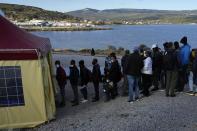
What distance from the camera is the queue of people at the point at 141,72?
49.3ft

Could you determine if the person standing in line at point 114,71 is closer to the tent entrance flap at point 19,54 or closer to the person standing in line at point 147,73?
the person standing in line at point 147,73

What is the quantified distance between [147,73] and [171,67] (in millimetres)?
891

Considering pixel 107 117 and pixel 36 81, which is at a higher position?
pixel 36 81

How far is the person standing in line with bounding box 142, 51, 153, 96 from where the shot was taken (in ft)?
51.1

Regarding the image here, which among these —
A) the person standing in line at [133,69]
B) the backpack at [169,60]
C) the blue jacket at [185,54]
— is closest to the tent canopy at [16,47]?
the person standing in line at [133,69]

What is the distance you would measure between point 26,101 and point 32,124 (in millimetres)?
659

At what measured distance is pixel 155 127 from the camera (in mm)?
11875

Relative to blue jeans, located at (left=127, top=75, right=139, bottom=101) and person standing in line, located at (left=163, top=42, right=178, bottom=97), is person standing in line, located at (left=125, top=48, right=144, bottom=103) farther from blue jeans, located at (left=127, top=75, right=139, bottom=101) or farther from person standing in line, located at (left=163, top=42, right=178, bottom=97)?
person standing in line, located at (left=163, top=42, right=178, bottom=97)

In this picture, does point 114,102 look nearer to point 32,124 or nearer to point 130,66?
point 130,66

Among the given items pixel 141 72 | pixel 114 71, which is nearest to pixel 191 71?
pixel 141 72

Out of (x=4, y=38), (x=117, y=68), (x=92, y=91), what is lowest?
(x=92, y=91)

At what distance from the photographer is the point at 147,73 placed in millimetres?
15703

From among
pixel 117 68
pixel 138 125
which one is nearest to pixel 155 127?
pixel 138 125

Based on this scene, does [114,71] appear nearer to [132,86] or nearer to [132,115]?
[132,86]
